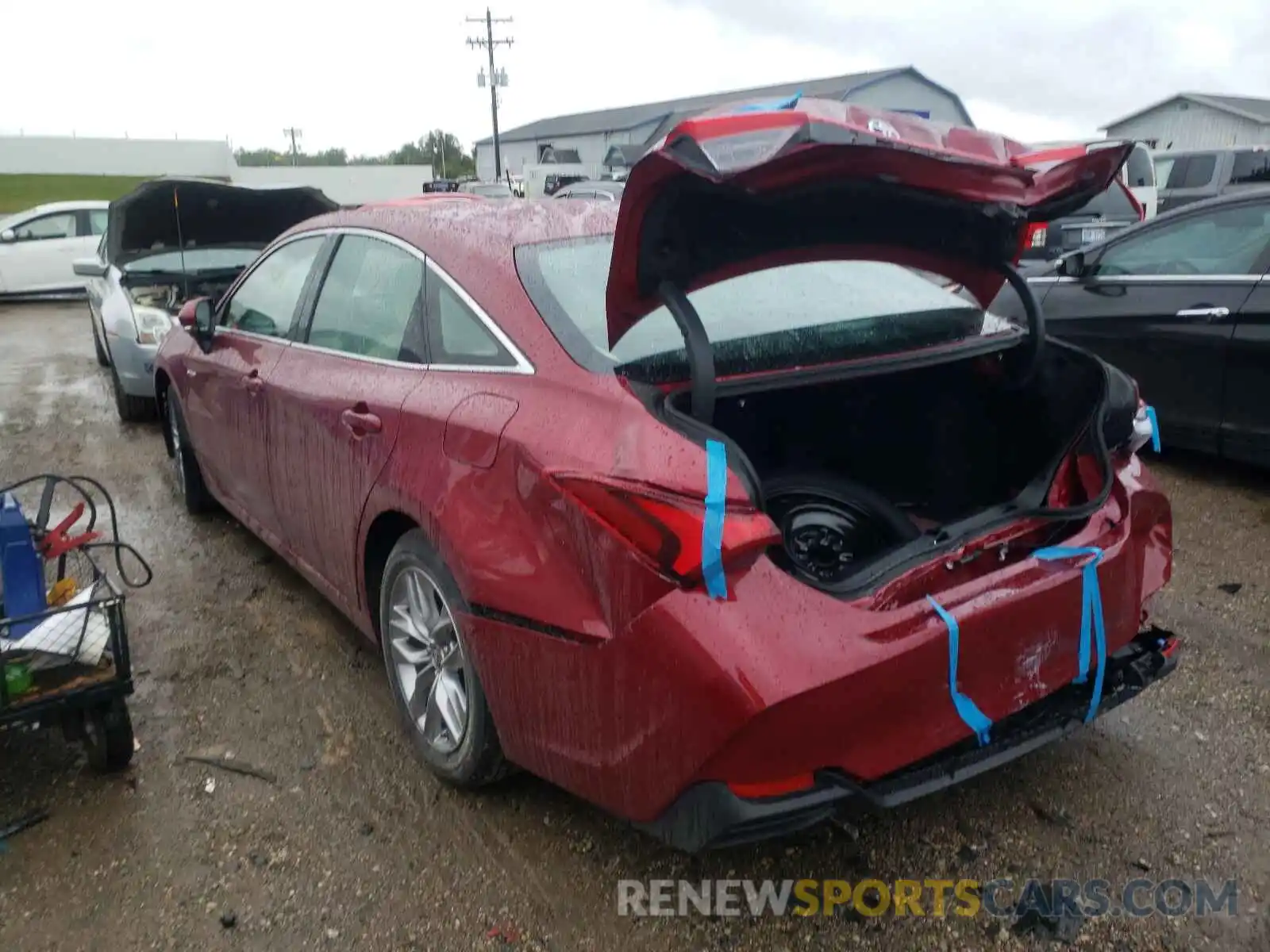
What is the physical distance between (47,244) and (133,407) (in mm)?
9228

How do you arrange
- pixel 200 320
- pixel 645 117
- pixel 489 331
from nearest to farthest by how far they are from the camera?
pixel 489 331
pixel 200 320
pixel 645 117

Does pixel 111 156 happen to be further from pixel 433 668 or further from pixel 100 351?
pixel 433 668

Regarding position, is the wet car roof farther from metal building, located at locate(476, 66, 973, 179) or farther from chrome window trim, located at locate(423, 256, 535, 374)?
metal building, located at locate(476, 66, 973, 179)

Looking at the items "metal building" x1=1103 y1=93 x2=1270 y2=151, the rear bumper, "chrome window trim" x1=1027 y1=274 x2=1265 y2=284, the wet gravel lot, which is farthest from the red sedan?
"metal building" x1=1103 y1=93 x2=1270 y2=151

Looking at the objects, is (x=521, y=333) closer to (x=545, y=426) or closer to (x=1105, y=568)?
(x=545, y=426)

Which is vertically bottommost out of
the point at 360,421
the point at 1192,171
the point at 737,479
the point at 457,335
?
the point at 360,421

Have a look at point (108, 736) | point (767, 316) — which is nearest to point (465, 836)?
point (108, 736)

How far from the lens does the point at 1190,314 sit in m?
5.08

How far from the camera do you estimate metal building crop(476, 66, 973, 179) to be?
40.9 metres

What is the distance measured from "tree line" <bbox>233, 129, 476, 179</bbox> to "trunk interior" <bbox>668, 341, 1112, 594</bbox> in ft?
227

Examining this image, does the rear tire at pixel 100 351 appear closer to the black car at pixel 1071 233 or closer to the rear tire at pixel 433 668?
the rear tire at pixel 433 668

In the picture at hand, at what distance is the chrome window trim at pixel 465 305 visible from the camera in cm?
249

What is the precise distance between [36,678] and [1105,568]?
8.90ft

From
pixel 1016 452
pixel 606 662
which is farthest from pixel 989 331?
pixel 606 662
